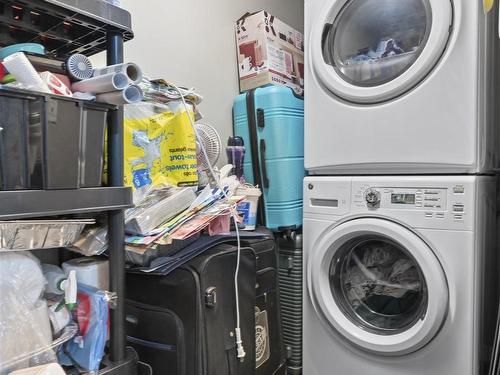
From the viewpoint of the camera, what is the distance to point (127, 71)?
682mm

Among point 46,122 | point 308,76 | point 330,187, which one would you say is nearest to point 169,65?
point 308,76

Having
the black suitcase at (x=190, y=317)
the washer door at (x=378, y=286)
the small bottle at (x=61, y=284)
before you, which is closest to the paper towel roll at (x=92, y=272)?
the small bottle at (x=61, y=284)

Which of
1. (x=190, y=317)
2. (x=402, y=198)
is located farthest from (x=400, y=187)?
(x=190, y=317)

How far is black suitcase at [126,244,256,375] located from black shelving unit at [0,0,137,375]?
0.40 feet

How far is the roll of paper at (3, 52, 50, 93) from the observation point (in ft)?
1.98

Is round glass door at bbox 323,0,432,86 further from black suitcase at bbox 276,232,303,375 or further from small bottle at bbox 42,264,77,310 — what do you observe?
small bottle at bbox 42,264,77,310

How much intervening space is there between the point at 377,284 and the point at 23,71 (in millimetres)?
1208

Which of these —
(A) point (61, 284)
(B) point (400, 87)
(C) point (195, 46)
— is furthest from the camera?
(C) point (195, 46)

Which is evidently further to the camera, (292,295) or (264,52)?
(264,52)

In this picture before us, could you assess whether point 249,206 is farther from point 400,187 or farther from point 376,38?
point 376,38

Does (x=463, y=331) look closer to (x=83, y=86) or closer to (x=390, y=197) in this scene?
(x=390, y=197)

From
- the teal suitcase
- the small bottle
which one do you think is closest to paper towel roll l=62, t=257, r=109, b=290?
the small bottle

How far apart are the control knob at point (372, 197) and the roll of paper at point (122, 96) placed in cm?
82

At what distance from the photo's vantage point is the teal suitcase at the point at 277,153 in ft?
4.89
